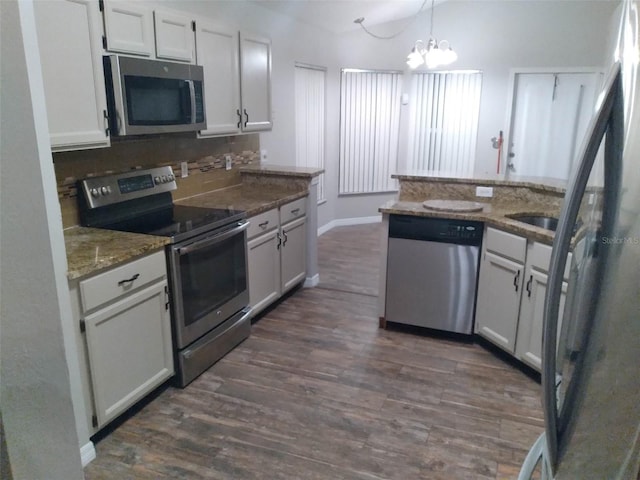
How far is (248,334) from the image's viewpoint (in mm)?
3434

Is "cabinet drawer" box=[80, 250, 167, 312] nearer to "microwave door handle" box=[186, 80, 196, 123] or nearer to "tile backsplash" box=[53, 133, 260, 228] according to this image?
"tile backsplash" box=[53, 133, 260, 228]

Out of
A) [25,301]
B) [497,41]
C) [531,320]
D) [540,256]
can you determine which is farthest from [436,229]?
[497,41]

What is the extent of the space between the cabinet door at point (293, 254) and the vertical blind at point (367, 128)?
2.50 metres

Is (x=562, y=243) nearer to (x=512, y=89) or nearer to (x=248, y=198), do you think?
(x=248, y=198)

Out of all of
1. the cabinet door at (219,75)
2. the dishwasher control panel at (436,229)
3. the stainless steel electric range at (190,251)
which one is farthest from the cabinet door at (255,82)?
the dishwasher control panel at (436,229)

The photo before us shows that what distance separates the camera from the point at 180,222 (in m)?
2.86

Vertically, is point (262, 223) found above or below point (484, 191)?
below

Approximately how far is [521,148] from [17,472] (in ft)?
20.6

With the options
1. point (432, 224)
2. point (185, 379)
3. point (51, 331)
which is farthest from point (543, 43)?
point (51, 331)

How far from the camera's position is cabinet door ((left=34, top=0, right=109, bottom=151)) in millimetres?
2133

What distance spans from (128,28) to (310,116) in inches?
133

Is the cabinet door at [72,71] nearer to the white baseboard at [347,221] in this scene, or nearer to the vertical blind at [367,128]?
the white baseboard at [347,221]

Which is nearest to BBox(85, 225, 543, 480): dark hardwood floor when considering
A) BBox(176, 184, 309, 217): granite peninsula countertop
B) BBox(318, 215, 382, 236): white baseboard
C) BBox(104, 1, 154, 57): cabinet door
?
BBox(176, 184, 309, 217): granite peninsula countertop

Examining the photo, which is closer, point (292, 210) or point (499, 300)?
point (499, 300)
